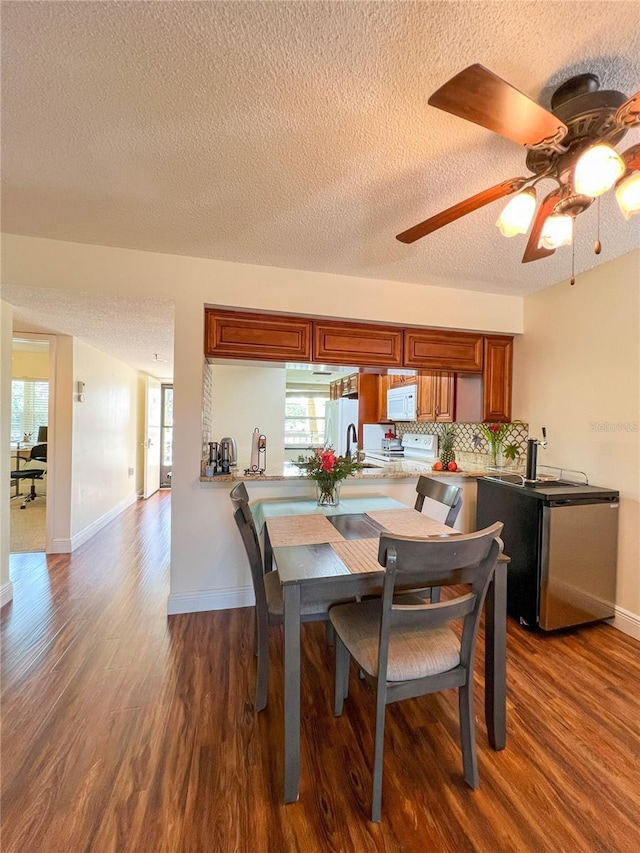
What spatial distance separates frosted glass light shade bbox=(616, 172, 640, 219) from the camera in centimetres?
113

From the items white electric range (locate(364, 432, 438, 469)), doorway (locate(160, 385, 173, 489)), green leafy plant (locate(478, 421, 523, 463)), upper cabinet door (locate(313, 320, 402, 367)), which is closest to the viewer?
upper cabinet door (locate(313, 320, 402, 367))

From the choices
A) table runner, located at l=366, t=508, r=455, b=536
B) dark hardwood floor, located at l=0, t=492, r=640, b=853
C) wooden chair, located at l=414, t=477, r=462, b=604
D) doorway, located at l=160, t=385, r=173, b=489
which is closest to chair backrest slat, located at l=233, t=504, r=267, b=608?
dark hardwood floor, located at l=0, t=492, r=640, b=853

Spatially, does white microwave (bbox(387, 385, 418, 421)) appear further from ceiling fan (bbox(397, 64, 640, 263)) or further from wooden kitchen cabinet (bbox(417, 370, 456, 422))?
ceiling fan (bbox(397, 64, 640, 263))

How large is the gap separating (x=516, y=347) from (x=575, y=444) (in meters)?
1.03

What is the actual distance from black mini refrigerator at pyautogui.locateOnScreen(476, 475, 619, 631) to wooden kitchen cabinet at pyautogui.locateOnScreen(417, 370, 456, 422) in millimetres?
1165

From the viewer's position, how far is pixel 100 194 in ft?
5.80

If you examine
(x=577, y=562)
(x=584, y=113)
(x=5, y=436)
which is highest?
(x=584, y=113)

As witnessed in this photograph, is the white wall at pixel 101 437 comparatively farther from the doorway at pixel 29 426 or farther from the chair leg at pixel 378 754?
the chair leg at pixel 378 754

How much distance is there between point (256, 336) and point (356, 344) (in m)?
0.79

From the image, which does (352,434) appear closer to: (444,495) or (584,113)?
(444,495)

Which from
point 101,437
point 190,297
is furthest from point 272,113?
point 101,437

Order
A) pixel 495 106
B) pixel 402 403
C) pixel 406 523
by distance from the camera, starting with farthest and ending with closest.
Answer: pixel 402 403, pixel 406 523, pixel 495 106

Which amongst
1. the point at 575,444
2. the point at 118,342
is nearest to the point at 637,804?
the point at 575,444

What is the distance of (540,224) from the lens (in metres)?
1.49
